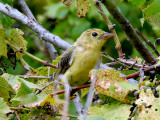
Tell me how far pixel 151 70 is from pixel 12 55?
2.06 m

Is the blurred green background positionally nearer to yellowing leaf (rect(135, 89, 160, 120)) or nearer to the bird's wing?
the bird's wing

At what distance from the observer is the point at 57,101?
239 cm

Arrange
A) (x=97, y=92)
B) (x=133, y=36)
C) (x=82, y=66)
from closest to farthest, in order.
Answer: (x=133, y=36) < (x=97, y=92) < (x=82, y=66)

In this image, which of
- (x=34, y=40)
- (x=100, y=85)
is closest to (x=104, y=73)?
(x=100, y=85)

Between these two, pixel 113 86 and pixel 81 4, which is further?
pixel 81 4

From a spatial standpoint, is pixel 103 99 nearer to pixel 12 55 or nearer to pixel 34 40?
pixel 12 55

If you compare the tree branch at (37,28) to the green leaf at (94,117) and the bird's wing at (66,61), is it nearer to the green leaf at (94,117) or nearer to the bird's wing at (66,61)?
the bird's wing at (66,61)

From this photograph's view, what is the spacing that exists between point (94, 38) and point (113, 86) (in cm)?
192

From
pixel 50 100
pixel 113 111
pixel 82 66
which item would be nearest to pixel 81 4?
pixel 82 66

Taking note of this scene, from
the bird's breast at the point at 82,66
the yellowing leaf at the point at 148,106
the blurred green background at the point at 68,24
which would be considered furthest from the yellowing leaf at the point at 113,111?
the blurred green background at the point at 68,24

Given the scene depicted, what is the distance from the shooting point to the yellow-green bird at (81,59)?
11.6ft

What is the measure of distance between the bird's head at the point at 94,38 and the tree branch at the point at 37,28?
213 millimetres

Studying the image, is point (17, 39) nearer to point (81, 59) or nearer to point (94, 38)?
point (81, 59)

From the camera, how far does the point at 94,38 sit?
4.05 metres
